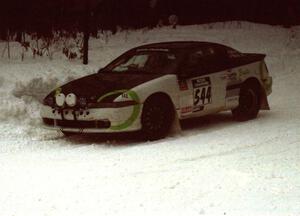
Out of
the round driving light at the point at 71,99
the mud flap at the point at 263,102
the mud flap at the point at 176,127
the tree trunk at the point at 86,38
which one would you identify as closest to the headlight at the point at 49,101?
the round driving light at the point at 71,99

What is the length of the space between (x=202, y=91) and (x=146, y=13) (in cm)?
1395

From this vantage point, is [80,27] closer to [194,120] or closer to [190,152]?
[194,120]

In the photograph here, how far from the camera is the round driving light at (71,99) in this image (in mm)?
9508

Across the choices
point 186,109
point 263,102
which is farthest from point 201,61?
point 263,102

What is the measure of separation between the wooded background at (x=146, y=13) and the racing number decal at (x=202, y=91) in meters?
9.79

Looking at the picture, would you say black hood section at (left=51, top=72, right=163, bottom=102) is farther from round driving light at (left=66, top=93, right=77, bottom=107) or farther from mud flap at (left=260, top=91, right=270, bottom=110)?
mud flap at (left=260, top=91, right=270, bottom=110)

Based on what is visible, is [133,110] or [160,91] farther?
[160,91]

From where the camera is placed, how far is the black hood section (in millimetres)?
9555

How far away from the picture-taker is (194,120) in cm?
1180

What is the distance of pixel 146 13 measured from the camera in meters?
23.9

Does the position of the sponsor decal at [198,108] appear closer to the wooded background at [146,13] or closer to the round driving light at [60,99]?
the round driving light at [60,99]

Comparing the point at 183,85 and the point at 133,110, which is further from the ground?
the point at 183,85

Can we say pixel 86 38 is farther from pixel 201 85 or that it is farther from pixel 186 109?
pixel 186 109

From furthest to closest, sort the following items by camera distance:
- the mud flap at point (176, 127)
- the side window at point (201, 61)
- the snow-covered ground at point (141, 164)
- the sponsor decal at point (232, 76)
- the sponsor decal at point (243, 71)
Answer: the sponsor decal at point (243, 71) < the sponsor decal at point (232, 76) < the side window at point (201, 61) < the mud flap at point (176, 127) < the snow-covered ground at point (141, 164)
